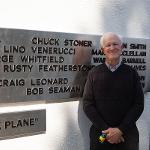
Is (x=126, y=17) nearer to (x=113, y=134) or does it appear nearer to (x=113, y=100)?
(x=113, y=100)

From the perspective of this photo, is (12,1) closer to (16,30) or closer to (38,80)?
(16,30)

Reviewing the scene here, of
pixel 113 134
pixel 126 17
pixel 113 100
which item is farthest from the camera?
pixel 126 17

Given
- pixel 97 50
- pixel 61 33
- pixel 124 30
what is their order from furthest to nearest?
pixel 124 30, pixel 97 50, pixel 61 33

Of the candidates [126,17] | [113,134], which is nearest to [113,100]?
[113,134]

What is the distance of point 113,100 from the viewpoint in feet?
10.1

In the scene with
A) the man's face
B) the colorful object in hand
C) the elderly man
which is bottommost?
the colorful object in hand

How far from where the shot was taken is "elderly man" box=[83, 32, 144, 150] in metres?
3.05

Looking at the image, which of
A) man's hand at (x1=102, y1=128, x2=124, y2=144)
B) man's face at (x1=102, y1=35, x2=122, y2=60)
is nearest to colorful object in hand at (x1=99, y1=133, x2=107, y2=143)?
man's hand at (x1=102, y1=128, x2=124, y2=144)

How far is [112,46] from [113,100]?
1.38 feet

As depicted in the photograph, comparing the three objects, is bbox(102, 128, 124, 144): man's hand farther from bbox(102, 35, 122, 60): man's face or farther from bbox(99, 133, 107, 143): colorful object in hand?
bbox(102, 35, 122, 60): man's face

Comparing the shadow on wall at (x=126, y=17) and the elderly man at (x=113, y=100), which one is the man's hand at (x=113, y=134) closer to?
the elderly man at (x=113, y=100)

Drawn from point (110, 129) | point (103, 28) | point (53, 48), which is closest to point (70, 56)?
point (53, 48)

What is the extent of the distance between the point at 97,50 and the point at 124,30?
0.42m

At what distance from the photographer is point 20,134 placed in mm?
2998
